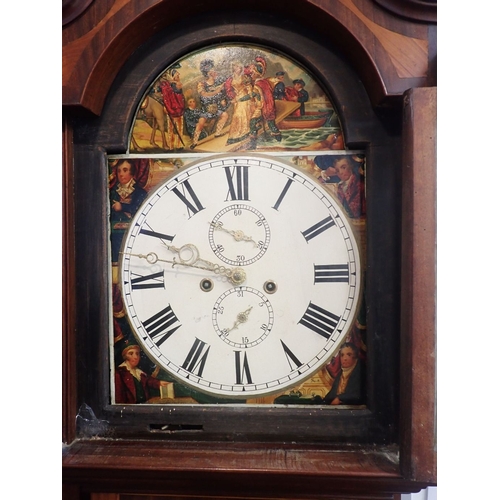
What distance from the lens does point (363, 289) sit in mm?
1077

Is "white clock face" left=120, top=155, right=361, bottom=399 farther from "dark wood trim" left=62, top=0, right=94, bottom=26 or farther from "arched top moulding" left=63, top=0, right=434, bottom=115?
"dark wood trim" left=62, top=0, right=94, bottom=26

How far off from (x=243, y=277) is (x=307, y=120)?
1.24 ft

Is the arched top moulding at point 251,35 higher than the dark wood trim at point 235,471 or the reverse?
higher

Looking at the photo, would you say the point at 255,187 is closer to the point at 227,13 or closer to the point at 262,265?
the point at 262,265

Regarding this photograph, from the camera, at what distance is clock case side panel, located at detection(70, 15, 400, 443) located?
3.47 feet

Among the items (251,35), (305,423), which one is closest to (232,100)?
(251,35)

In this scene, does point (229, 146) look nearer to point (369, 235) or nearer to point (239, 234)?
point (239, 234)

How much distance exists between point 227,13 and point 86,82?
35 cm

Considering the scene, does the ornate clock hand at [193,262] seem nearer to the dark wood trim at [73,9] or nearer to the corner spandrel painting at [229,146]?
the corner spandrel painting at [229,146]

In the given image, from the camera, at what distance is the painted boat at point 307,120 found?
1085 millimetres

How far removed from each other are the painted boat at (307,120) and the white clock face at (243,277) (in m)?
0.09

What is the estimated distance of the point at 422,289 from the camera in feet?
3.12

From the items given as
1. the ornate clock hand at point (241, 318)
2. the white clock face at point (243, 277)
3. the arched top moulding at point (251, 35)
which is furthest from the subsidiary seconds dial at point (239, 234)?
the arched top moulding at point (251, 35)

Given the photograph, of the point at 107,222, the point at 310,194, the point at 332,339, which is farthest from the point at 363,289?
the point at 107,222
